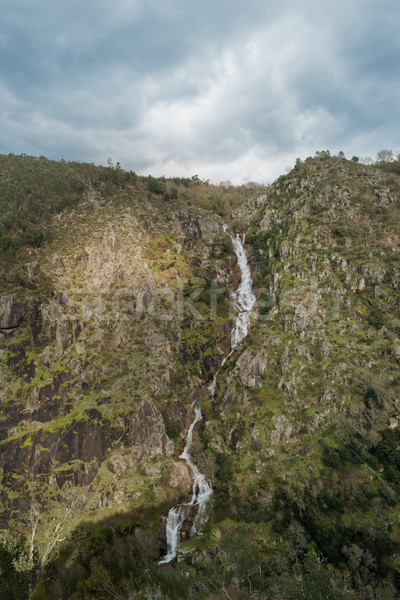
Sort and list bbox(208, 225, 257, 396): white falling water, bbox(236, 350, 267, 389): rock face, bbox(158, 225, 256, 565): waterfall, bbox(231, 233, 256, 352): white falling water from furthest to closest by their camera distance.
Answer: bbox(231, 233, 256, 352): white falling water
bbox(208, 225, 257, 396): white falling water
bbox(236, 350, 267, 389): rock face
bbox(158, 225, 256, 565): waterfall

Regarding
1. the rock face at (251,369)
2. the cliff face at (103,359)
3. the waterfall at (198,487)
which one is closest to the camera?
the waterfall at (198,487)

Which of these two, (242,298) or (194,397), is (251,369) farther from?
(242,298)

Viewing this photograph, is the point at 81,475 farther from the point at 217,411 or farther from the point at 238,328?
the point at 238,328

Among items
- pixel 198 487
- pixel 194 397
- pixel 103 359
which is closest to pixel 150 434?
pixel 198 487

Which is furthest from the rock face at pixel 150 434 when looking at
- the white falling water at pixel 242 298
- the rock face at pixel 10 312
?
the rock face at pixel 10 312

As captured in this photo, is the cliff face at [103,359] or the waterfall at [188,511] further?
the cliff face at [103,359]

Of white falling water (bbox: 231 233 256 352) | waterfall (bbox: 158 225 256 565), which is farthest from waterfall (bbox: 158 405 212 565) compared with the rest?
white falling water (bbox: 231 233 256 352)

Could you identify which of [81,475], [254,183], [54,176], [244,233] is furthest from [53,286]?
[254,183]

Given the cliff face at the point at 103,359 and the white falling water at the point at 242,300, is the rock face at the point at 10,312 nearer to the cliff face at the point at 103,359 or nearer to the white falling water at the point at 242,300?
the cliff face at the point at 103,359

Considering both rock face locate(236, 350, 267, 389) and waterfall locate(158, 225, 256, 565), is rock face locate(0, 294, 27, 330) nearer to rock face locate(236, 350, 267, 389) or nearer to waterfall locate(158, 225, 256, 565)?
waterfall locate(158, 225, 256, 565)
